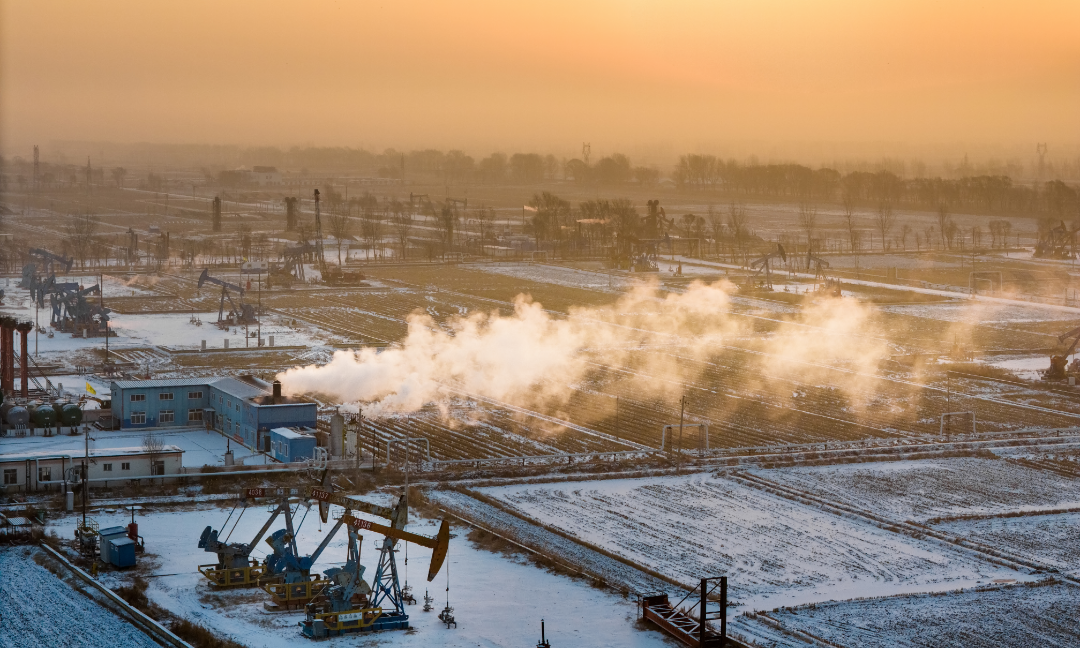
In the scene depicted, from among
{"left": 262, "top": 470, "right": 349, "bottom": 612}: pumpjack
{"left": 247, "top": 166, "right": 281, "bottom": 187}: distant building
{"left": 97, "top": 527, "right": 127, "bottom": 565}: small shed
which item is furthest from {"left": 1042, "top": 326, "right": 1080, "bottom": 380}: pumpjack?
{"left": 247, "top": 166, "right": 281, "bottom": 187}: distant building

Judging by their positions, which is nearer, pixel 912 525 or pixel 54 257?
pixel 912 525

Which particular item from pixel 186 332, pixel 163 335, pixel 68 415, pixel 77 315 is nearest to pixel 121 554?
pixel 68 415

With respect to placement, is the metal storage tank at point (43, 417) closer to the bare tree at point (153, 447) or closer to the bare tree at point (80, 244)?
the bare tree at point (153, 447)

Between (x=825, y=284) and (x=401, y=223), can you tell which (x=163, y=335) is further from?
(x=401, y=223)

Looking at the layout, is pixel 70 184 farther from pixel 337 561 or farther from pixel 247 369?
pixel 337 561

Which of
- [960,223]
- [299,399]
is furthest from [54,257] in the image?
[960,223]

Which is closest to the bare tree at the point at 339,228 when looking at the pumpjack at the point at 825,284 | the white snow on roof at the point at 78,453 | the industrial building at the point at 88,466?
the pumpjack at the point at 825,284
